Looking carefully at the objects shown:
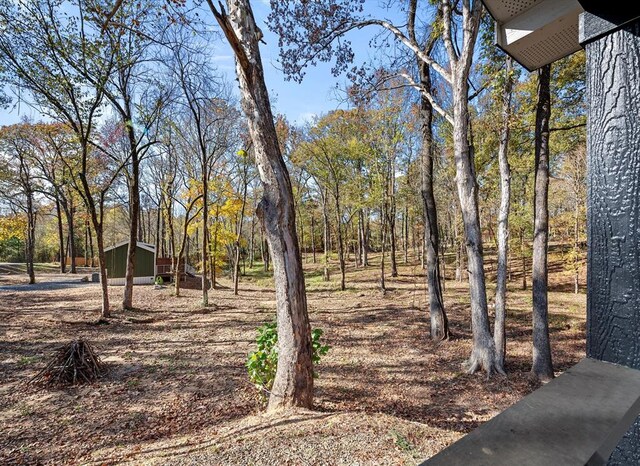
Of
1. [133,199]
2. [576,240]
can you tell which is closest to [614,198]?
[133,199]

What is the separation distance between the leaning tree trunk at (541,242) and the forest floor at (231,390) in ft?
1.65

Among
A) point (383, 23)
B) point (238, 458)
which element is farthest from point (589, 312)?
point (383, 23)

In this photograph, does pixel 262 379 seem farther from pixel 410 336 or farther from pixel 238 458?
pixel 410 336

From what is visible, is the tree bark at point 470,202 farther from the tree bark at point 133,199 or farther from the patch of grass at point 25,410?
the tree bark at point 133,199

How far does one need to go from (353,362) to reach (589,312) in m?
5.85

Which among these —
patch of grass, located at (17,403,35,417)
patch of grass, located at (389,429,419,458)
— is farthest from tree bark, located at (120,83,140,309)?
patch of grass, located at (389,429,419,458)

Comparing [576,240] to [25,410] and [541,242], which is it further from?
[25,410]

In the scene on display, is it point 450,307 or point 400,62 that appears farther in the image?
point 450,307

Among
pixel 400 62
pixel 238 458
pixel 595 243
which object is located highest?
pixel 400 62

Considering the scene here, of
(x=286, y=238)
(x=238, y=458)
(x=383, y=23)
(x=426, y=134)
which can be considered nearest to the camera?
(x=238, y=458)

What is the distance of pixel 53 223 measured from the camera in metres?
30.4

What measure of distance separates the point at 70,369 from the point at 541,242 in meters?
8.48

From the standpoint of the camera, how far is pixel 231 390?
4.82 metres

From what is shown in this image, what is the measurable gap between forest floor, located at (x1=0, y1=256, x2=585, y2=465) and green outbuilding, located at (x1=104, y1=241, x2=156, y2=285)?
8438 millimetres
